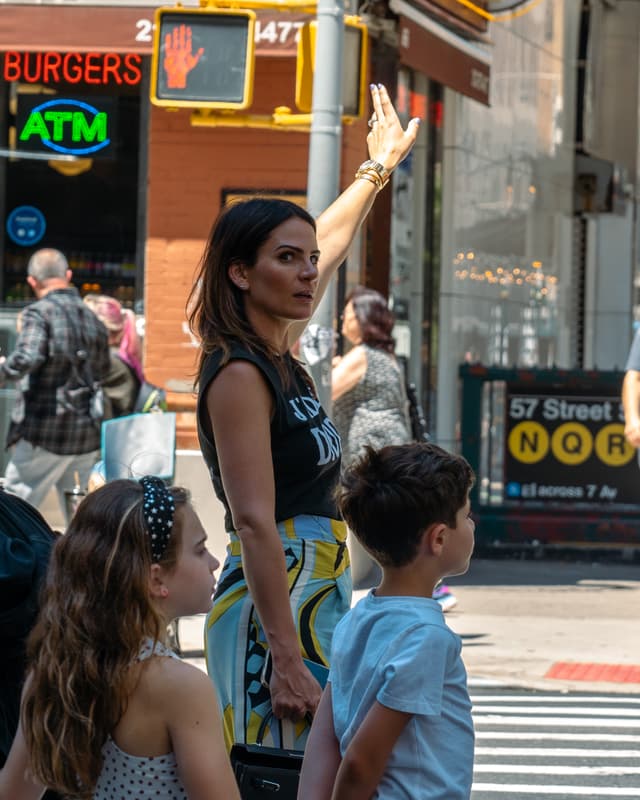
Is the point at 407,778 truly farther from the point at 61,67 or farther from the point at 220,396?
the point at 61,67

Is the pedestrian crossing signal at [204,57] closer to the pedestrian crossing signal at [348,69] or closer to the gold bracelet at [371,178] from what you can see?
the pedestrian crossing signal at [348,69]

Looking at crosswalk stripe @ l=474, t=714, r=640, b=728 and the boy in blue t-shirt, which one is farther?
crosswalk stripe @ l=474, t=714, r=640, b=728

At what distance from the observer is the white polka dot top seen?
2.82 meters

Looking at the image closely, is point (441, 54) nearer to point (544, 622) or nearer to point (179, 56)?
point (179, 56)

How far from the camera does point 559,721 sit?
775 centimetres

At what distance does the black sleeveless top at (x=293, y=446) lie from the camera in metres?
3.61

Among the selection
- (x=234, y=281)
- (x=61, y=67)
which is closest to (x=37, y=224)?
(x=61, y=67)

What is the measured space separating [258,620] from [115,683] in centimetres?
85

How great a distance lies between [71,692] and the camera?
9.21ft

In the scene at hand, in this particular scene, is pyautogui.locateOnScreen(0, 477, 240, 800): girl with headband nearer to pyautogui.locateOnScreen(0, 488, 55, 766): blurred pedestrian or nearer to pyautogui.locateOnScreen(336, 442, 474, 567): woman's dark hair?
pyautogui.locateOnScreen(0, 488, 55, 766): blurred pedestrian

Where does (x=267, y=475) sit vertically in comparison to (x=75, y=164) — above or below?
below

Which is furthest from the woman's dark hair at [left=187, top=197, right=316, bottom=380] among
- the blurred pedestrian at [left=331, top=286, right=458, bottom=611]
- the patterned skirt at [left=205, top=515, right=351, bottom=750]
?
the blurred pedestrian at [left=331, top=286, right=458, bottom=611]

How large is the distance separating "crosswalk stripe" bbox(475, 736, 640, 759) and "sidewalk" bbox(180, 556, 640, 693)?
146 centimetres

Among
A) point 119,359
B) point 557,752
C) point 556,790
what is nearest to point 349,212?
point 556,790
